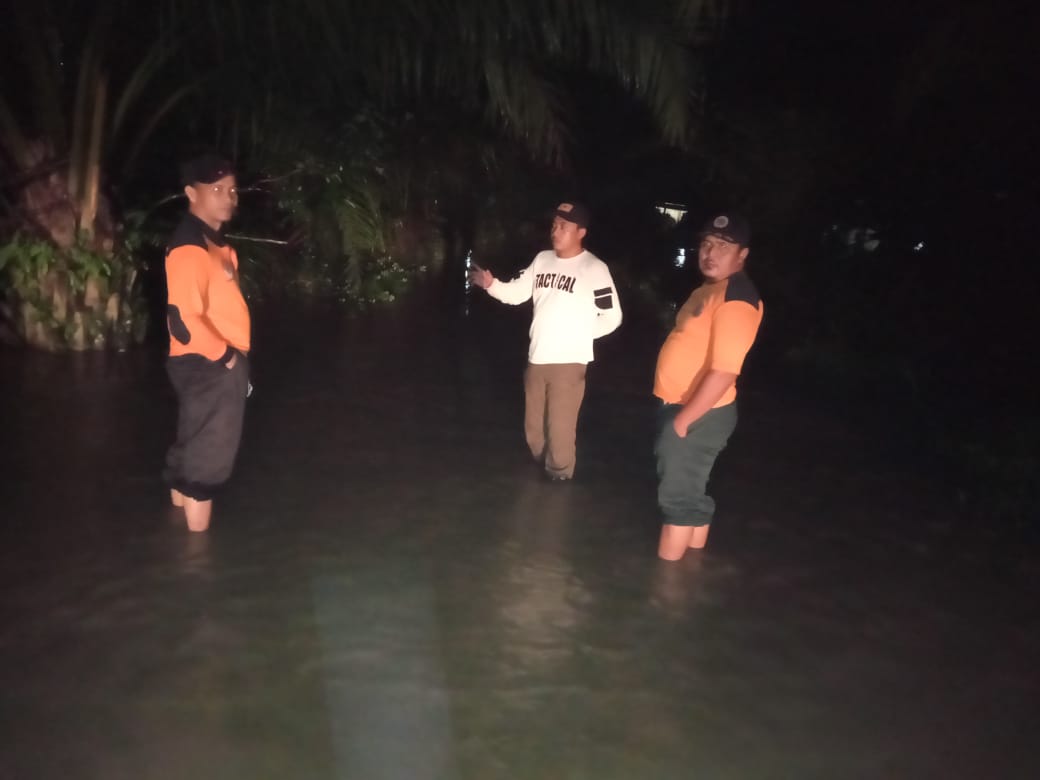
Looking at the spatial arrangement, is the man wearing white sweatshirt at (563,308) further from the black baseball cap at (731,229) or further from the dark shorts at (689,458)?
the black baseball cap at (731,229)

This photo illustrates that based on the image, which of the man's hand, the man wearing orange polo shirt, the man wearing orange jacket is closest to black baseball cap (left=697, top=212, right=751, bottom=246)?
the man wearing orange polo shirt

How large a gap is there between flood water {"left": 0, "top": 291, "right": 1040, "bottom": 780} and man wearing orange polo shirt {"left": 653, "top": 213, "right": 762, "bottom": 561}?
1.46 feet

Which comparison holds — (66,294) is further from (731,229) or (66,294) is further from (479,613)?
(731,229)

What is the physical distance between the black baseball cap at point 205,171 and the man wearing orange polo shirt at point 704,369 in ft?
6.43

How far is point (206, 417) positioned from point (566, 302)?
1.87 metres

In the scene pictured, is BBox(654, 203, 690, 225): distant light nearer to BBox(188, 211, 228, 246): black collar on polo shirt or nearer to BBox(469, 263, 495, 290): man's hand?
BBox(469, 263, 495, 290): man's hand

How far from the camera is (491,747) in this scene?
315 cm

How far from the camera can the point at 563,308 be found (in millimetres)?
5051

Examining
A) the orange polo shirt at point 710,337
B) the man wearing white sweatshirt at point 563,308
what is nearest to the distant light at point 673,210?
the man wearing white sweatshirt at point 563,308

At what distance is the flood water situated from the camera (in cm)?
319

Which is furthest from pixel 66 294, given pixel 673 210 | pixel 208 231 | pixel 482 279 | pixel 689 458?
pixel 673 210

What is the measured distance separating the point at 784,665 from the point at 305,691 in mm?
1764

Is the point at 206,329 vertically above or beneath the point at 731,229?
beneath

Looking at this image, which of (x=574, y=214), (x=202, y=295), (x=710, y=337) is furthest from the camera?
(x=574, y=214)
